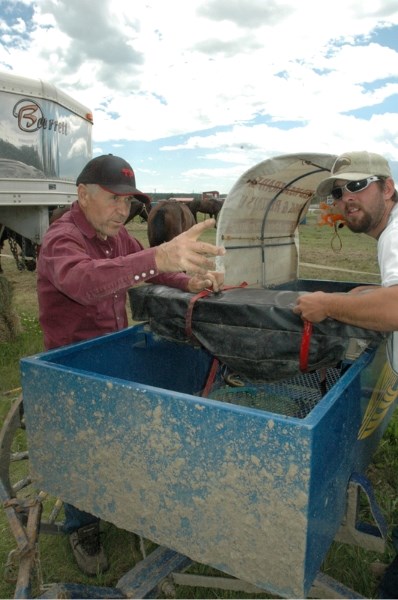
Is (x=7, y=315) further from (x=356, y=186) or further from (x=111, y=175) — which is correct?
(x=356, y=186)

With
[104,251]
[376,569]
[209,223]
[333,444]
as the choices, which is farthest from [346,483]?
[104,251]

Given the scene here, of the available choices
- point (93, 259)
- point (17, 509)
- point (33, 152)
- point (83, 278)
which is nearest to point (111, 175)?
point (93, 259)

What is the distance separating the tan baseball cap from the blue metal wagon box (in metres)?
0.95

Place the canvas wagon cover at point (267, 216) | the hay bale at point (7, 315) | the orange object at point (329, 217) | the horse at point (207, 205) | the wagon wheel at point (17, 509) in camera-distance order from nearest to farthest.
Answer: the wagon wheel at point (17, 509) → the orange object at point (329, 217) → the canvas wagon cover at point (267, 216) → the hay bale at point (7, 315) → the horse at point (207, 205)

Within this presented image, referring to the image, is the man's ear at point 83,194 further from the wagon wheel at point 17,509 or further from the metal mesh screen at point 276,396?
the metal mesh screen at point 276,396

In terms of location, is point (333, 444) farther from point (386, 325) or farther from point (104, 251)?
point (104, 251)

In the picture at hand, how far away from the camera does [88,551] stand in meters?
2.67

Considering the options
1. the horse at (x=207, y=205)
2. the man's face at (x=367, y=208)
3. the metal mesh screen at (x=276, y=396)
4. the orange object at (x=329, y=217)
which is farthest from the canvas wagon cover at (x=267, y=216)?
the horse at (x=207, y=205)

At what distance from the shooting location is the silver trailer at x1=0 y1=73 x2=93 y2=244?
643cm

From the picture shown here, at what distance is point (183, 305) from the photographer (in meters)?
2.36

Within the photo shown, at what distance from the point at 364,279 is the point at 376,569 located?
869cm

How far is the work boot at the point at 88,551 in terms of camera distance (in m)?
2.65

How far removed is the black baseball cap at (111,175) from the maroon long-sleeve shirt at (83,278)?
0.68 ft

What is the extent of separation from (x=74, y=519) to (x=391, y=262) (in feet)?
7.09
